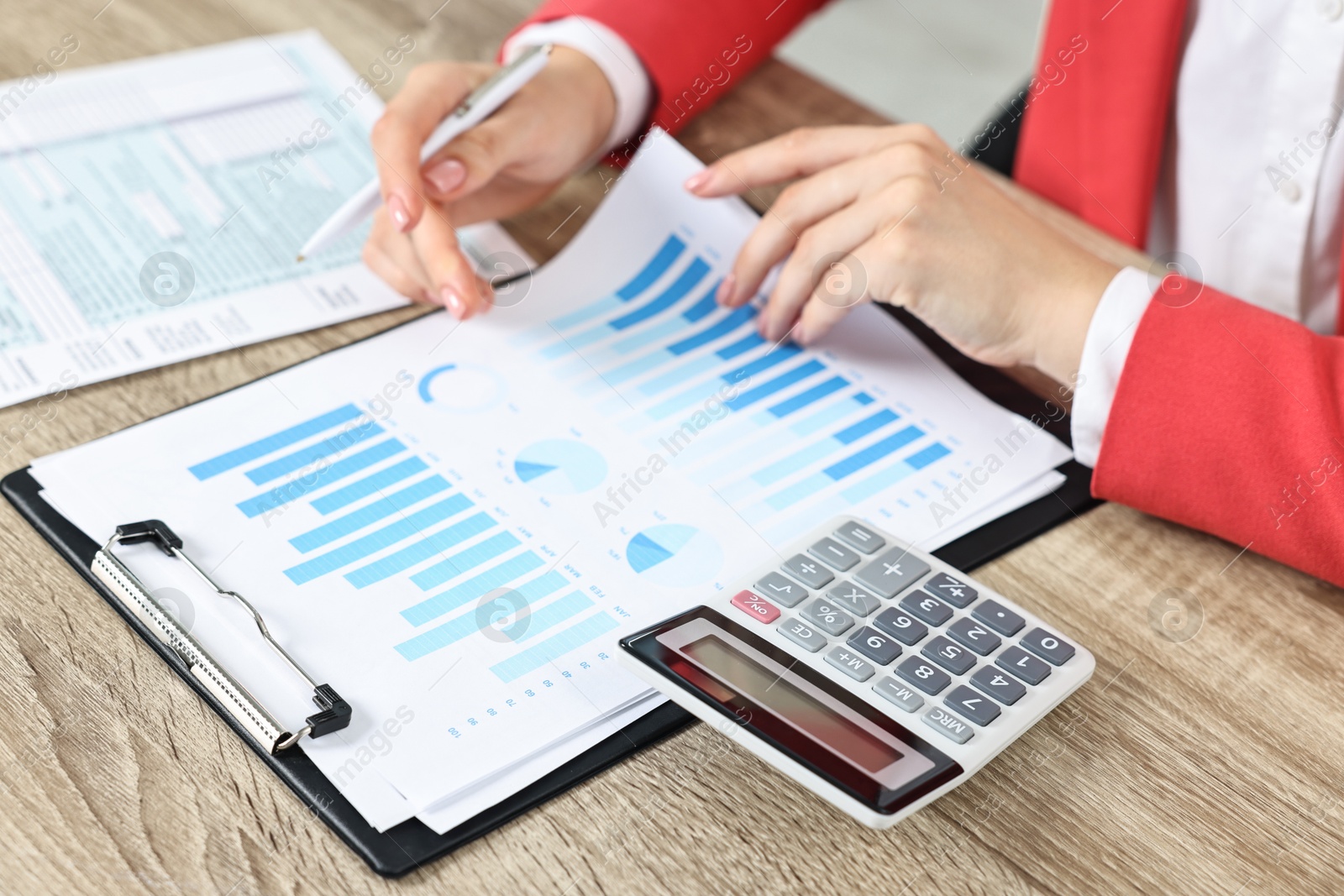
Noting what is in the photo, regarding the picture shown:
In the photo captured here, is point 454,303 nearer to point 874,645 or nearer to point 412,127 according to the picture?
point 412,127

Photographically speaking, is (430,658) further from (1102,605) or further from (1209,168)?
(1209,168)

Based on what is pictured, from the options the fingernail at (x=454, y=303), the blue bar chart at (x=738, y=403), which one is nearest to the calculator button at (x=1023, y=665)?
the blue bar chart at (x=738, y=403)

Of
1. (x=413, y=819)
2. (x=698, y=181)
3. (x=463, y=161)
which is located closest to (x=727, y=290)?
(x=698, y=181)

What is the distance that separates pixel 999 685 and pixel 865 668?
0.18ft

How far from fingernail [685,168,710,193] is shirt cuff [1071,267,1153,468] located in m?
0.25

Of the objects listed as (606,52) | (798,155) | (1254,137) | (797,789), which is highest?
(606,52)

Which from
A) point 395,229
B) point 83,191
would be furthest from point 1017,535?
point 83,191

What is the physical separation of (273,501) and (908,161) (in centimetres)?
42

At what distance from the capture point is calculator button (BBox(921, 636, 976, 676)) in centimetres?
45

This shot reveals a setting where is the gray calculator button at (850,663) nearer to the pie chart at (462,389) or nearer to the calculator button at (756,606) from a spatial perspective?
the calculator button at (756,606)

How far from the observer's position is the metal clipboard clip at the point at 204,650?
406mm

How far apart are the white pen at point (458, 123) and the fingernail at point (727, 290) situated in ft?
0.63

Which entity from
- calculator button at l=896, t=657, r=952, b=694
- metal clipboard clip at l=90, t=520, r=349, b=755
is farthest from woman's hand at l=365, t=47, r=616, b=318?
calculator button at l=896, t=657, r=952, b=694

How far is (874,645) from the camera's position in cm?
46
